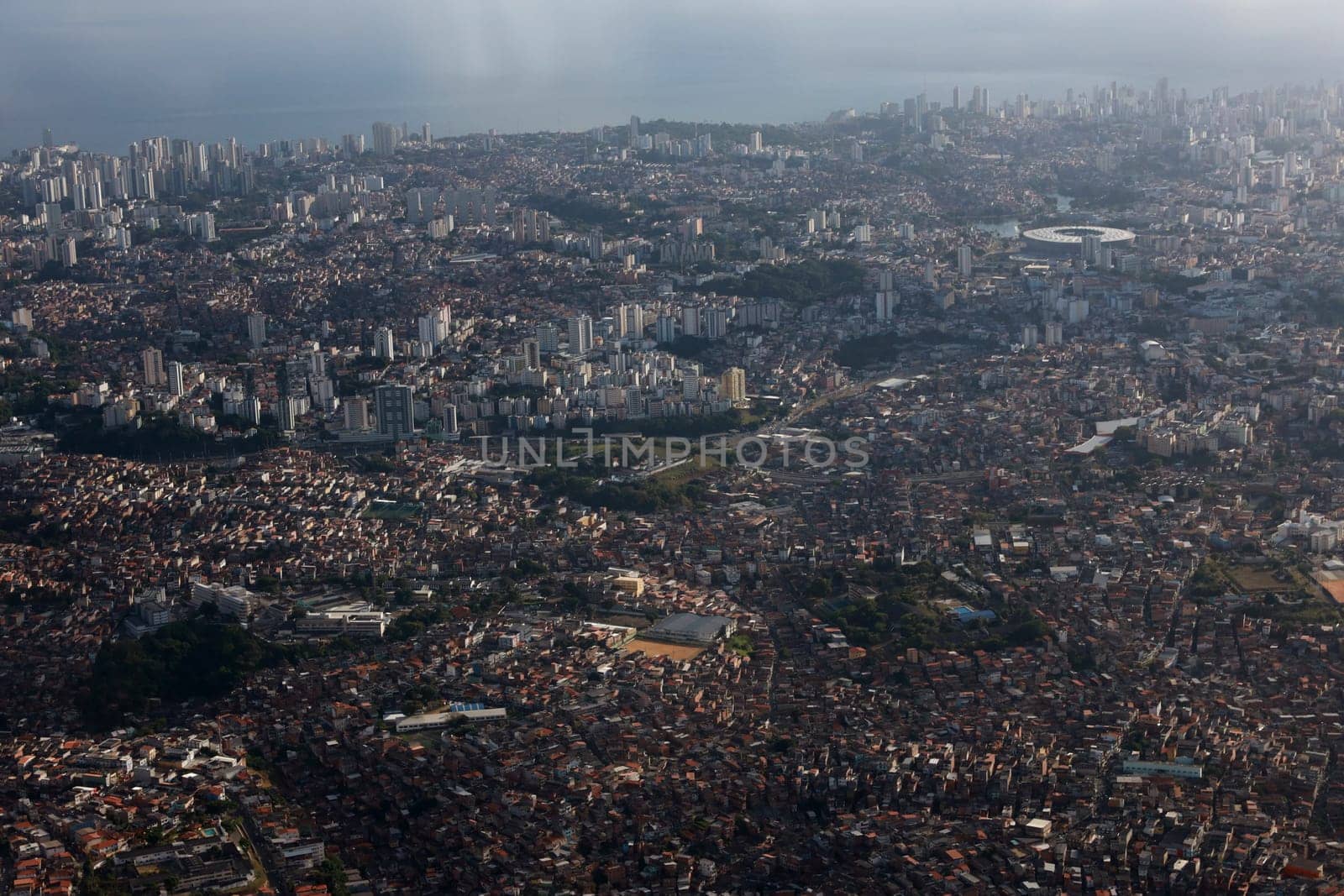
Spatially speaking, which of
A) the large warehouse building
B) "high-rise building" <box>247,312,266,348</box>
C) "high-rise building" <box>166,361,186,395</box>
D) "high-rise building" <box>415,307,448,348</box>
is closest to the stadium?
the large warehouse building

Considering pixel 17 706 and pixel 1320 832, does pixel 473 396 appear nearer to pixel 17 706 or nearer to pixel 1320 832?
pixel 17 706

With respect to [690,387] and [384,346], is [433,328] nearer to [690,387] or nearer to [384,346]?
[384,346]

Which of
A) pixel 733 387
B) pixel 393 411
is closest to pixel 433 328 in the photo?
pixel 393 411

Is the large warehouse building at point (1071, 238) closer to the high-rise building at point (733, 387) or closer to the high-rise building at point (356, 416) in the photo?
the high-rise building at point (733, 387)

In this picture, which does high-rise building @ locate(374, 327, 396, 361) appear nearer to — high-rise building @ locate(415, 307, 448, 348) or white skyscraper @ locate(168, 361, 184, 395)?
high-rise building @ locate(415, 307, 448, 348)

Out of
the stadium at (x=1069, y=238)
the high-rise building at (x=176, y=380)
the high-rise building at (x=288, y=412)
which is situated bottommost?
the high-rise building at (x=288, y=412)

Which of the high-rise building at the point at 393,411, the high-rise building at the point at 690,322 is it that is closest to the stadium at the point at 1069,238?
the high-rise building at the point at 690,322
